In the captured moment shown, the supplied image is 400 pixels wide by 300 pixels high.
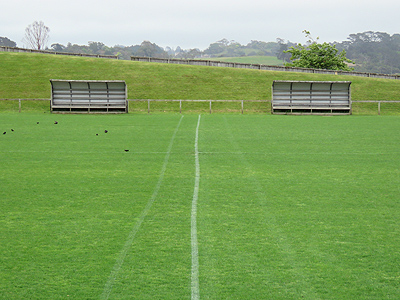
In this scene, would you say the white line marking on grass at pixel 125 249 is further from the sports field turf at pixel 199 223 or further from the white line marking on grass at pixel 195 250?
the white line marking on grass at pixel 195 250

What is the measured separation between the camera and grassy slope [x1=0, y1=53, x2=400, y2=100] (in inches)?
1732

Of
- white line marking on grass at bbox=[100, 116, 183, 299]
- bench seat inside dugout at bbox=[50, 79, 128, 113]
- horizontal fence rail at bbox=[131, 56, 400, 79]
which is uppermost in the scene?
horizontal fence rail at bbox=[131, 56, 400, 79]

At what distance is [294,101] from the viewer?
33719 mm

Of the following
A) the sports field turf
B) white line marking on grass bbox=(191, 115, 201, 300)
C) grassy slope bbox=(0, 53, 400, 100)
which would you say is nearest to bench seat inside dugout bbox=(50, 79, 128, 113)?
grassy slope bbox=(0, 53, 400, 100)

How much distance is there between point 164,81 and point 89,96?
55.4ft

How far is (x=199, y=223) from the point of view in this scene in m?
7.10

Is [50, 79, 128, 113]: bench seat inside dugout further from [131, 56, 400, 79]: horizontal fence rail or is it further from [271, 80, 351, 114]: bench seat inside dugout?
[131, 56, 400, 79]: horizontal fence rail

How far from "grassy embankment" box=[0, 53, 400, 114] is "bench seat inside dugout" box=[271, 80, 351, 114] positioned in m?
4.94

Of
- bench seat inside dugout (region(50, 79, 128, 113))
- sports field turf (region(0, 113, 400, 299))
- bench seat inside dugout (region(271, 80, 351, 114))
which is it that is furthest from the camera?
bench seat inside dugout (region(271, 80, 351, 114))

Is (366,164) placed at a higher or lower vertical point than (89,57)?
lower

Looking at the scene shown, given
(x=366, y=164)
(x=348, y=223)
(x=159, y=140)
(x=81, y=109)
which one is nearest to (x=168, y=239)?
(x=348, y=223)

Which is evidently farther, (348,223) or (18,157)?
(18,157)

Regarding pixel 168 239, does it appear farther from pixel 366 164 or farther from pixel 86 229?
pixel 366 164

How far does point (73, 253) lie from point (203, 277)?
1.79m
